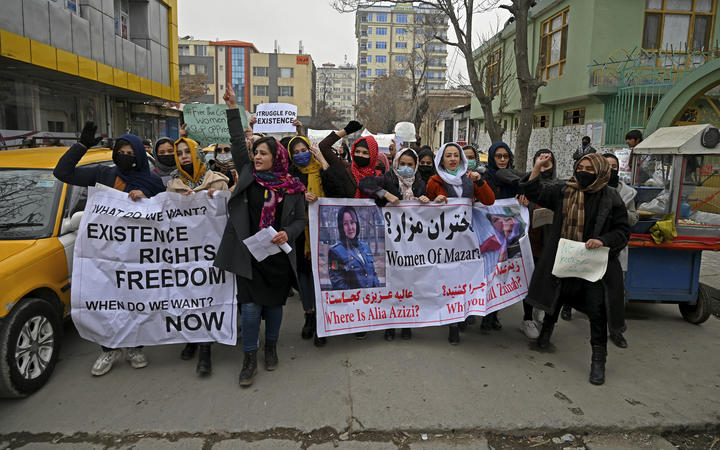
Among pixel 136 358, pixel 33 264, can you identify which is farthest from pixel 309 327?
pixel 33 264

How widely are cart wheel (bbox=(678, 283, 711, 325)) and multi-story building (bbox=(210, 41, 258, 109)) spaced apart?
7277cm

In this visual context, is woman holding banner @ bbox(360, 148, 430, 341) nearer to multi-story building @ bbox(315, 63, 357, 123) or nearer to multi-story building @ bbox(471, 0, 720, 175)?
multi-story building @ bbox(471, 0, 720, 175)

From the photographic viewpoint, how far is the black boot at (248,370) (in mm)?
3754

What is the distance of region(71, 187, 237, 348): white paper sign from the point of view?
394 cm

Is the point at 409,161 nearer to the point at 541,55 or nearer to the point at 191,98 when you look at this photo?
the point at 541,55

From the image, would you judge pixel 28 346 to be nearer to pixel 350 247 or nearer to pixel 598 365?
pixel 350 247

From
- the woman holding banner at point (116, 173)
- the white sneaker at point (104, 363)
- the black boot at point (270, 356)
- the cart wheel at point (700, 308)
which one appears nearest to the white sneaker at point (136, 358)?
the woman holding banner at point (116, 173)

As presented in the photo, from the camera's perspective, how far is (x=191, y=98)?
43094 millimetres

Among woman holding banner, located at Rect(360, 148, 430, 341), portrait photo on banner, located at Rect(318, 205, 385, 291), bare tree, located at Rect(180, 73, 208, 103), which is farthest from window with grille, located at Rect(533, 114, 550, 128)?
bare tree, located at Rect(180, 73, 208, 103)

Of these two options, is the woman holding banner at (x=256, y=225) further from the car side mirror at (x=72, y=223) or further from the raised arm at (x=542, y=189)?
the raised arm at (x=542, y=189)

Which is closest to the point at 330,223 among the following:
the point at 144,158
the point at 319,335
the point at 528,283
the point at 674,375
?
the point at 319,335

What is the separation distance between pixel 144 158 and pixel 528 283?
386cm

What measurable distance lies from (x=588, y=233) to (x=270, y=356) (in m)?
2.86

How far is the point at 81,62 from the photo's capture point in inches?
517
